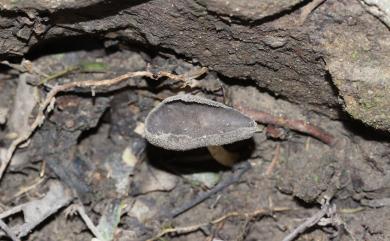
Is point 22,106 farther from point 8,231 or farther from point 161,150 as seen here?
point 161,150

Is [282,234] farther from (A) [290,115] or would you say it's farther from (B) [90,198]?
(B) [90,198]

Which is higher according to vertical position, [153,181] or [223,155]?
[223,155]

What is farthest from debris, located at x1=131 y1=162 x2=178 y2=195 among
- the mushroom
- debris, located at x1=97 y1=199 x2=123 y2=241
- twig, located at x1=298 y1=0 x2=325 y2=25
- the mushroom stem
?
twig, located at x1=298 y1=0 x2=325 y2=25

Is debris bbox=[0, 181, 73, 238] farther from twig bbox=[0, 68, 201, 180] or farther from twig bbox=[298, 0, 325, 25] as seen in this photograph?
twig bbox=[298, 0, 325, 25]

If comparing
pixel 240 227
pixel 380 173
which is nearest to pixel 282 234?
pixel 240 227

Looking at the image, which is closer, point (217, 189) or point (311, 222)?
point (311, 222)

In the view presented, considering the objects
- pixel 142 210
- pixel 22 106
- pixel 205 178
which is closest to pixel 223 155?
pixel 205 178
